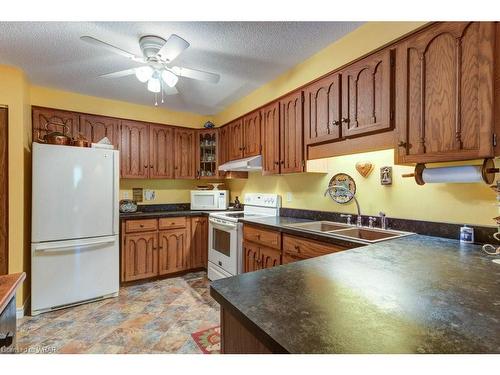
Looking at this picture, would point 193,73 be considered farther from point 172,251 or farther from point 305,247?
point 172,251

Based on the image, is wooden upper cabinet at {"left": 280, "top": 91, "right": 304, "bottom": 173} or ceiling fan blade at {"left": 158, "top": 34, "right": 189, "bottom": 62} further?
wooden upper cabinet at {"left": 280, "top": 91, "right": 304, "bottom": 173}

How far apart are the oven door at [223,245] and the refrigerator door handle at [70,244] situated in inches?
44.6

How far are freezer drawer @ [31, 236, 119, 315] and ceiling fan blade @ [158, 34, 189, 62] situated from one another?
197cm

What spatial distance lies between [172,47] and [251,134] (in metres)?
1.52

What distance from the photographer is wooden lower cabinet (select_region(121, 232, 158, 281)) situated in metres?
3.01

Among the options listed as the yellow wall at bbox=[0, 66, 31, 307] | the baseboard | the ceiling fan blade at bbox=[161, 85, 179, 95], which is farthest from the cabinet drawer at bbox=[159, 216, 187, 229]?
the ceiling fan blade at bbox=[161, 85, 179, 95]

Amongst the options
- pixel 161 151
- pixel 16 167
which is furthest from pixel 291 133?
pixel 16 167

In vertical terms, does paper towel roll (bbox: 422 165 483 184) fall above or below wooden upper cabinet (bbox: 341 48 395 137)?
below

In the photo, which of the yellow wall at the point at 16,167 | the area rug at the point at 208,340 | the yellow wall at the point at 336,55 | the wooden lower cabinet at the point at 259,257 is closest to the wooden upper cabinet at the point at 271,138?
the yellow wall at the point at 336,55

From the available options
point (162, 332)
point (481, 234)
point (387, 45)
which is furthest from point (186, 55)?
point (481, 234)

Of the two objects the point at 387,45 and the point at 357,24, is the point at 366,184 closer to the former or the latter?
the point at 387,45

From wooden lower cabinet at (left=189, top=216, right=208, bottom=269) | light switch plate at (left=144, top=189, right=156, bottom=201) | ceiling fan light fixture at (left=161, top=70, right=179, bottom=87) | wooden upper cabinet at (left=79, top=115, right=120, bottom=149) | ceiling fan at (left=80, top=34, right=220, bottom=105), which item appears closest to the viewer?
ceiling fan at (left=80, top=34, right=220, bottom=105)

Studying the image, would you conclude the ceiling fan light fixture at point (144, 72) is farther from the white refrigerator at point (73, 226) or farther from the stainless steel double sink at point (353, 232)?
the stainless steel double sink at point (353, 232)

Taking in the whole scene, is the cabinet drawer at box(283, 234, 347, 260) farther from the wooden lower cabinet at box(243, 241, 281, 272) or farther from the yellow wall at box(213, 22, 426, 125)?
the yellow wall at box(213, 22, 426, 125)
